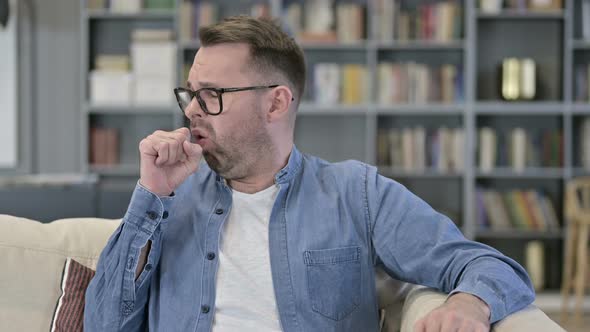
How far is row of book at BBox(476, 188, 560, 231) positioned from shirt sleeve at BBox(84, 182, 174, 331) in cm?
398

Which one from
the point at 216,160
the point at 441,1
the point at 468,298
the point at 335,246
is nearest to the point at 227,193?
the point at 216,160

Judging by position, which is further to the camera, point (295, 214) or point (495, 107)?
point (495, 107)

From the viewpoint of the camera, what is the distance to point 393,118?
5.76 m

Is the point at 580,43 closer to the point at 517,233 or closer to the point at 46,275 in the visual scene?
the point at 517,233

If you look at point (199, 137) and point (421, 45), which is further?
point (421, 45)

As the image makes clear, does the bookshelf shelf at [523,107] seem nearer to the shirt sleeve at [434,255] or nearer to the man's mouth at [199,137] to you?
the shirt sleeve at [434,255]

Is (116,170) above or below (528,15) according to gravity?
below

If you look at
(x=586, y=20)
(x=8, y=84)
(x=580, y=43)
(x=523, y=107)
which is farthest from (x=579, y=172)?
(x=8, y=84)

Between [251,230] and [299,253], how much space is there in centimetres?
12

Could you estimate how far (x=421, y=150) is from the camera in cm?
554

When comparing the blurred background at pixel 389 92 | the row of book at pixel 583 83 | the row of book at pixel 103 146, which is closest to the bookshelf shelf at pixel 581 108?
the blurred background at pixel 389 92

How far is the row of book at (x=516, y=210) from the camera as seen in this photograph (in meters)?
5.50

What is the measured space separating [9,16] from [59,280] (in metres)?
4.33

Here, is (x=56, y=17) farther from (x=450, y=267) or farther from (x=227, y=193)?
(x=450, y=267)
